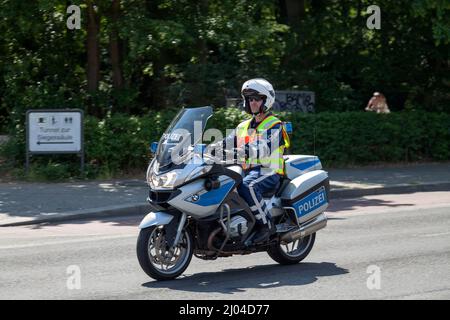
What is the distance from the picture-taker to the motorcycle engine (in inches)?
340

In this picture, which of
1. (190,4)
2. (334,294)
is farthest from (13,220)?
(190,4)

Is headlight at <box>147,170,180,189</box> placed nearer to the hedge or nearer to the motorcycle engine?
the motorcycle engine

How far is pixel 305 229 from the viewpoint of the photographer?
9.36 metres

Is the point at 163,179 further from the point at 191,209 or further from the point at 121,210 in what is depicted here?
the point at 121,210

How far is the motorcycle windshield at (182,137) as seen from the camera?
8320 mm

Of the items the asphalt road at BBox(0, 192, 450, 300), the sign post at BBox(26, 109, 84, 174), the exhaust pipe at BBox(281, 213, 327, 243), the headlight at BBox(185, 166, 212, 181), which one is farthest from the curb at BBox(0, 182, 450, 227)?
the headlight at BBox(185, 166, 212, 181)

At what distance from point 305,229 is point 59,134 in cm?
911

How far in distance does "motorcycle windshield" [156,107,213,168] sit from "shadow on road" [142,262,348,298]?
3.76 ft

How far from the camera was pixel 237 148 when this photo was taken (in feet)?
28.8

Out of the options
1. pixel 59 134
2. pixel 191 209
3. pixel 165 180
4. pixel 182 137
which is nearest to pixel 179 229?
pixel 191 209

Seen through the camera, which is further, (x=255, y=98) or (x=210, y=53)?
(x=210, y=53)

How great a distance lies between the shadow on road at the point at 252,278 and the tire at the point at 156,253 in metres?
0.09

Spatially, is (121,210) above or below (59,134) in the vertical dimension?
below

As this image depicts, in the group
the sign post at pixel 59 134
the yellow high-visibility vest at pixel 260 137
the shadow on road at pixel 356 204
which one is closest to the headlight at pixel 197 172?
the yellow high-visibility vest at pixel 260 137
